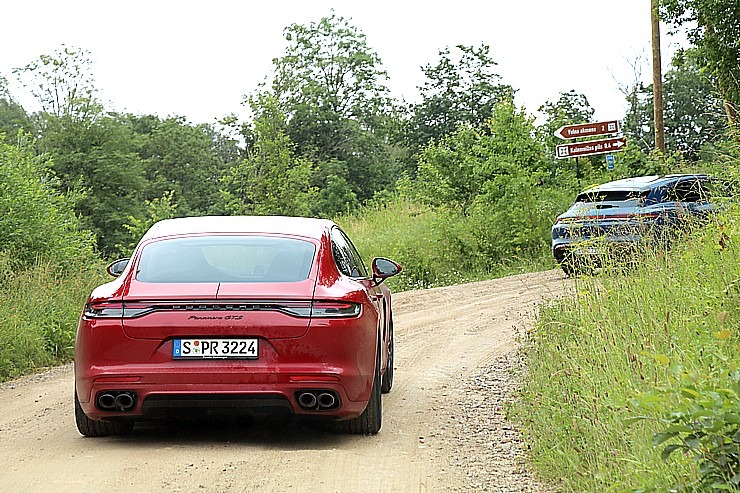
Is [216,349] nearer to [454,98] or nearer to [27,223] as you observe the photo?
[27,223]

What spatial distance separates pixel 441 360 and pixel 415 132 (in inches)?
1617

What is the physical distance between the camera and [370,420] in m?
7.57

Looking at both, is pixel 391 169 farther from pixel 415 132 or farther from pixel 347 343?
pixel 347 343

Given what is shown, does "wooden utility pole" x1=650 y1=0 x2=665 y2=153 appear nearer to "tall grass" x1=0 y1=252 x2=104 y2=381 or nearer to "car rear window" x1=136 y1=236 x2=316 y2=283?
"tall grass" x1=0 y1=252 x2=104 y2=381

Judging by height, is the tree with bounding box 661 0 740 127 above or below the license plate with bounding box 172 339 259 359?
above

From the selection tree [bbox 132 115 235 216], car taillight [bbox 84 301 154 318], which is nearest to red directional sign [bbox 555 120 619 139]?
car taillight [bbox 84 301 154 318]

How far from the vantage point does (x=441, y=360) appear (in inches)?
471

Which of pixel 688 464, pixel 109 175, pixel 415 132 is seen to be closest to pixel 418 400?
pixel 688 464

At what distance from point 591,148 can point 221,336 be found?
1653 centimetres

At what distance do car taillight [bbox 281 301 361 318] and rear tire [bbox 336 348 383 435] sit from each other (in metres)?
0.60

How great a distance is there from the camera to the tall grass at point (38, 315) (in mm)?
12383

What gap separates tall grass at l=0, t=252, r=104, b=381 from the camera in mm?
12383

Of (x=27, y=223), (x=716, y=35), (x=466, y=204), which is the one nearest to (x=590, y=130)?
(x=716, y=35)

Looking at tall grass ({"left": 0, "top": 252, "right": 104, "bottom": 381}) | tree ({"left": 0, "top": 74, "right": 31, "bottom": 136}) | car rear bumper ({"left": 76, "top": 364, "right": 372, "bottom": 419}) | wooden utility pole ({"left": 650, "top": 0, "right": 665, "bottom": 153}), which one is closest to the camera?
car rear bumper ({"left": 76, "top": 364, "right": 372, "bottom": 419})
